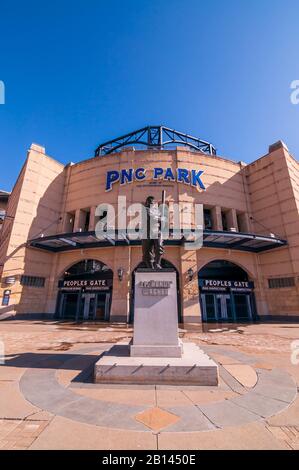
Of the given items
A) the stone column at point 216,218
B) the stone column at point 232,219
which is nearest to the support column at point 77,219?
the stone column at point 216,218

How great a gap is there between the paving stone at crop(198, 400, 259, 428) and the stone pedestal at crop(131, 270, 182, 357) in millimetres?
1782

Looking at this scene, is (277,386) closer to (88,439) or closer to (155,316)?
(155,316)

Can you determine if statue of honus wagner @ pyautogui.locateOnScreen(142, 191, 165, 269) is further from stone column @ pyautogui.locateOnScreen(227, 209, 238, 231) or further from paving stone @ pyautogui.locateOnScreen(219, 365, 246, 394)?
stone column @ pyautogui.locateOnScreen(227, 209, 238, 231)

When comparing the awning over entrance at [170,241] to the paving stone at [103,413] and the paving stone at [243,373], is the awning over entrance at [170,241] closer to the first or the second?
the paving stone at [243,373]

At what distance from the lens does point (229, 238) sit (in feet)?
55.4

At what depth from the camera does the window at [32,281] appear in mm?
17819

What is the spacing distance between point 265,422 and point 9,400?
158 inches

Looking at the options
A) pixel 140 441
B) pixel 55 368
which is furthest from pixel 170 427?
pixel 55 368

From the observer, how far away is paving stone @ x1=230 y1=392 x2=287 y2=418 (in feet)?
10.8

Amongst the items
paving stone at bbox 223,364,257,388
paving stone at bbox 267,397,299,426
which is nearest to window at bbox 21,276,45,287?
paving stone at bbox 223,364,257,388

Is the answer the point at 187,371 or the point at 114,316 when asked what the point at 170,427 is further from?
the point at 114,316

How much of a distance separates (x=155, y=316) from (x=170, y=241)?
11735mm

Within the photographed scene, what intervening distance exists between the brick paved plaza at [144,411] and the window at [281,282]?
13.7 metres

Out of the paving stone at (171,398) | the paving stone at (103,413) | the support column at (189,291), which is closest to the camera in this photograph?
the paving stone at (103,413)
